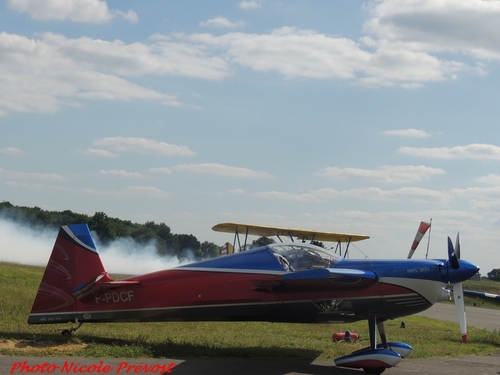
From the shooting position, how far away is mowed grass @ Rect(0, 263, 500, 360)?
11203 millimetres

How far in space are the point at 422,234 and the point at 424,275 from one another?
4543 mm

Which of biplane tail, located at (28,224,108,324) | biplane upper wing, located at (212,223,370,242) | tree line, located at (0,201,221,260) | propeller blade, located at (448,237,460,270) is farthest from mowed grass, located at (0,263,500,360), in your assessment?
tree line, located at (0,201,221,260)

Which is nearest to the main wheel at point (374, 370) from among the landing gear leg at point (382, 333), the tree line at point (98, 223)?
the landing gear leg at point (382, 333)

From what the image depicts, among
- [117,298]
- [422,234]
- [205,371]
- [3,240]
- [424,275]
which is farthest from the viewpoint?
[3,240]

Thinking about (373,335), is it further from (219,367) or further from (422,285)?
(219,367)

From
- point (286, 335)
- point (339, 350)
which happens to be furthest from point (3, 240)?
point (339, 350)

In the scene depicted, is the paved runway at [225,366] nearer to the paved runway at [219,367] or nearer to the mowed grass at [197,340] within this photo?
the paved runway at [219,367]

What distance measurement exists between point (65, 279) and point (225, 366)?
13.6 ft

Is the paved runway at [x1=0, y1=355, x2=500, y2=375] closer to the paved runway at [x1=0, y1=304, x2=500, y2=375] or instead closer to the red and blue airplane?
the paved runway at [x1=0, y1=304, x2=500, y2=375]

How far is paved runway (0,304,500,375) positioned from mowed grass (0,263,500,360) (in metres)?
0.50

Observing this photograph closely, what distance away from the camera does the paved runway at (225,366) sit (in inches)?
373

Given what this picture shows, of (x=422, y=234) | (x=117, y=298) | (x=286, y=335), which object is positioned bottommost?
(x=286, y=335)

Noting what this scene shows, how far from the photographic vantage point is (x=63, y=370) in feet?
30.4

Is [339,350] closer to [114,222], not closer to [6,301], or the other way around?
[6,301]
